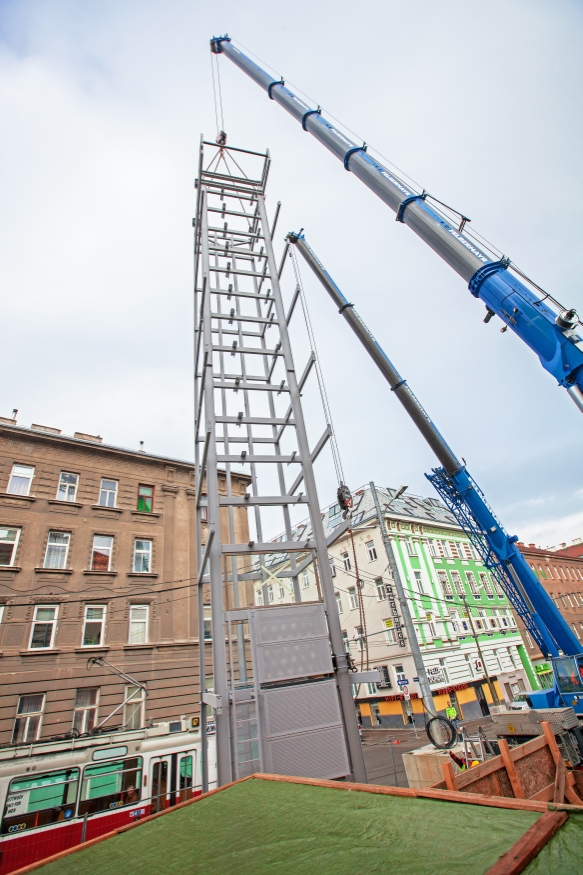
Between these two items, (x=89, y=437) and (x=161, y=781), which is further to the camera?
(x=89, y=437)

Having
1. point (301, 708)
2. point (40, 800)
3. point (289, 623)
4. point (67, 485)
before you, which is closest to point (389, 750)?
point (40, 800)

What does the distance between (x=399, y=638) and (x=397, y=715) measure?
28.8 feet

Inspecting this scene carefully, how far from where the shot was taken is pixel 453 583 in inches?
1411

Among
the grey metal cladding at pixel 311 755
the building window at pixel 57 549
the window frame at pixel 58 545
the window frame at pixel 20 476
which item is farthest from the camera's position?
the window frame at pixel 20 476

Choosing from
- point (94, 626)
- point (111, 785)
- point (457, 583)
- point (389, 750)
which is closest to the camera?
point (111, 785)

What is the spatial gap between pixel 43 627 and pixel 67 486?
242 inches

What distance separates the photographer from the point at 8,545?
17.6m

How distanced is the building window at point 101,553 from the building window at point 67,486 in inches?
89.6

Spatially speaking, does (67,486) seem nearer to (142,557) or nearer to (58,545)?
(58,545)

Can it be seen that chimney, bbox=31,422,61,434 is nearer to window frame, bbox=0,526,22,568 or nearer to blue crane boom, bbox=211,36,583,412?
window frame, bbox=0,526,22,568

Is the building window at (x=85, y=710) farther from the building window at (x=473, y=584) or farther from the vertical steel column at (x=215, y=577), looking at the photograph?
the building window at (x=473, y=584)

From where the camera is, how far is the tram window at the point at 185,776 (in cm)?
1264

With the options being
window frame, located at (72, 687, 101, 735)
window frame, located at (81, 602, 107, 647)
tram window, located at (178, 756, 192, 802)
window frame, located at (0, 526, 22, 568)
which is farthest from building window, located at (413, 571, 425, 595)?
window frame, located at (0, 526, 22, 568)

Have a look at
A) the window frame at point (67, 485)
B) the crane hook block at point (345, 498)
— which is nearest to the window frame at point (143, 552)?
the window frame at point (67, 485)
